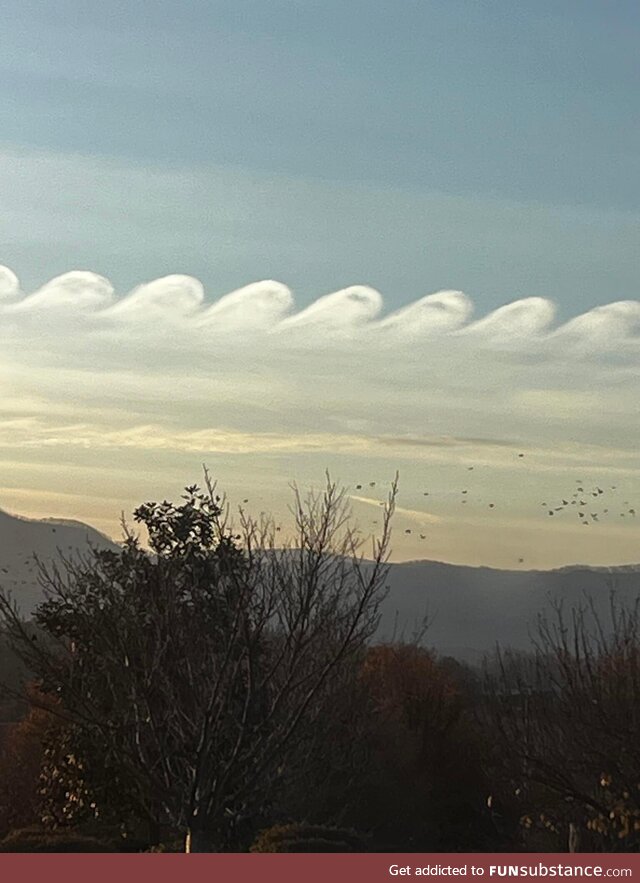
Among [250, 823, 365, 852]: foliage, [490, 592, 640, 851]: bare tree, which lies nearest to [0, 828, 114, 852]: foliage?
[250, 823, 365, 852]: foliage

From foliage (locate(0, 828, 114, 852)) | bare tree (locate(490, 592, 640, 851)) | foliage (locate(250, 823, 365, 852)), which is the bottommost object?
foliage (locate(0, 828, 114, 852))

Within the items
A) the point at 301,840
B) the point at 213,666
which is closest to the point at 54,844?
the point at 301,840

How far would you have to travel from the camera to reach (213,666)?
622 inches

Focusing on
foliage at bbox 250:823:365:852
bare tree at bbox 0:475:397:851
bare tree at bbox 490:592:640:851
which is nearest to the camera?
bare tree at bbox 0:475:397:851

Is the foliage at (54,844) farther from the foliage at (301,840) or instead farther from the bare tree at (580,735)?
the bare tree at (580,735)

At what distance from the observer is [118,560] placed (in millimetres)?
22516

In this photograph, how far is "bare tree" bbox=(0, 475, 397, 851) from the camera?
1505cm

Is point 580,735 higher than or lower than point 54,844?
higher

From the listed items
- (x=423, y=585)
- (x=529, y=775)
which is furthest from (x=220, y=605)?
(x=423, y=585)

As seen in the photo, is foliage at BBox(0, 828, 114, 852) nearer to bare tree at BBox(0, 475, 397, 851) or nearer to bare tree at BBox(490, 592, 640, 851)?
bare tree at BBox(0, 475, 397, 851)

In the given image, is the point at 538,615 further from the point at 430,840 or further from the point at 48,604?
the point at 430,840

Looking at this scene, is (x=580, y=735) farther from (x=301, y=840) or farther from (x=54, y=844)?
(x=54, y=844)
